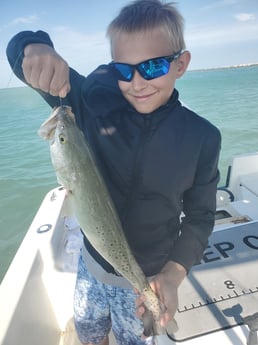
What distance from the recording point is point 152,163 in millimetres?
1718

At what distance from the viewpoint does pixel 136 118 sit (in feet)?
5.81

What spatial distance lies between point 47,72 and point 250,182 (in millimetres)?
3364

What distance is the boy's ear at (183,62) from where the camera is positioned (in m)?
1.68

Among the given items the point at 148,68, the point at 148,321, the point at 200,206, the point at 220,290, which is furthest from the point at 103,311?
the point at 148,68

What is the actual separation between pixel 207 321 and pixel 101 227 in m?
0.96

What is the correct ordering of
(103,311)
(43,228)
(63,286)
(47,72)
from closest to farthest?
(47,72) → (103,311) → (63,286) → (43,228)

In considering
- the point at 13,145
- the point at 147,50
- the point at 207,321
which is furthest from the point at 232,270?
the point at 13,145

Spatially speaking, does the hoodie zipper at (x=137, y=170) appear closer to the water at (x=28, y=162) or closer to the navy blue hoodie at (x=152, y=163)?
the navy blue hoodie at (x=152, y=163)

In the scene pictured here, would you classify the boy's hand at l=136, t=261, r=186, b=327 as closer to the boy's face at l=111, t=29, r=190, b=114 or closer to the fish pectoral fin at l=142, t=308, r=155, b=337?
the fish pectoral fin at l=142, t=308, r=155, b=337

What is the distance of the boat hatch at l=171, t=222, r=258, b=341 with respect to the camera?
1.83 metres

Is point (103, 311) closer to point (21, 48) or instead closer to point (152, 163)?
point (152, 163)

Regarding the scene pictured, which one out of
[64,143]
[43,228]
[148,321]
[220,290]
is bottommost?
[43,228]

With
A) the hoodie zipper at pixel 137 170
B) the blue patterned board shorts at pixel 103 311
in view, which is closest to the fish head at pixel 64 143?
the hoodie zipper at pixel 137 170

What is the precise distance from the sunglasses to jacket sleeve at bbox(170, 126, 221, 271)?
0.43m
